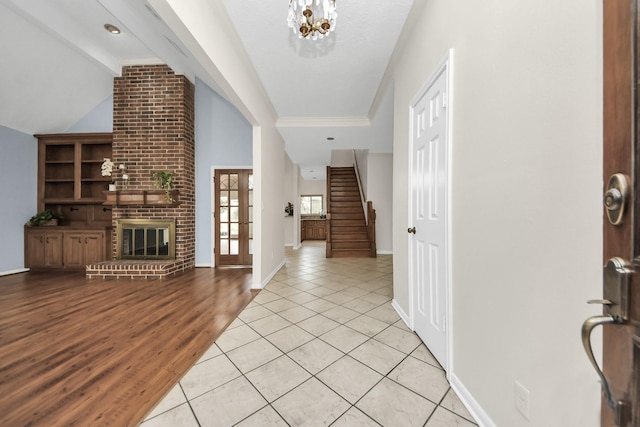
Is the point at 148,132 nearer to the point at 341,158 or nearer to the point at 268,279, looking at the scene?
the point at 268,279

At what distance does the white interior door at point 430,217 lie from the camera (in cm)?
157

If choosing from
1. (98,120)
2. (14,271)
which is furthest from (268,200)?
(14,271)

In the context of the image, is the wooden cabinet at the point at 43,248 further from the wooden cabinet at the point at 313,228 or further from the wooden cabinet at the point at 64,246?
the wooden cabinet at the point at 313,228

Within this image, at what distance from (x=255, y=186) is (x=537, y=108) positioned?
3.10 meters

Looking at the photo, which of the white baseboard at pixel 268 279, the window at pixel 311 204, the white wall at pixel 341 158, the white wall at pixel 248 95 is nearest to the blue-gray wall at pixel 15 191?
the white wall at pixel 248 95

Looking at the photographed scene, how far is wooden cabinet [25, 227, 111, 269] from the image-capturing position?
4.61 meters

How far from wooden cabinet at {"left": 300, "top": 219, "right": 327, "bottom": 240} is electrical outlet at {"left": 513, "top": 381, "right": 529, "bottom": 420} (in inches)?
349

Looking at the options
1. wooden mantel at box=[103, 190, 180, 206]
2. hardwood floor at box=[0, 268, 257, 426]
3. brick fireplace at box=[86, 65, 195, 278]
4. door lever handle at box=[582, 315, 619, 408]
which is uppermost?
brick fireplace at box=[86, 65, 195, 278]

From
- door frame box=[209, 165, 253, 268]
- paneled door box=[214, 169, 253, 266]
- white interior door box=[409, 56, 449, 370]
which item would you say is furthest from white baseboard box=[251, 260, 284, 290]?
white interior door box=[409, 56, 449, 370]

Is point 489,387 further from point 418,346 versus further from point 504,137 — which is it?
point 504,137

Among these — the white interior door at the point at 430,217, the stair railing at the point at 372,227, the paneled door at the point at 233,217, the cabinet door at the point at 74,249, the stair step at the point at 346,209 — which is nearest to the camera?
the white interior door at the point at 430,217

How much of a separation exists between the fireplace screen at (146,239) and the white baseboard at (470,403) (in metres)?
4.68

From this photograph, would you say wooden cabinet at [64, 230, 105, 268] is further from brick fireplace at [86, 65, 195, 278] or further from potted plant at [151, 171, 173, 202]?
potted plant at [151, 171, 173, 202]

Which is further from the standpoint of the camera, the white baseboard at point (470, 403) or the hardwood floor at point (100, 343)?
the hardwood floor at point (100, 343)
